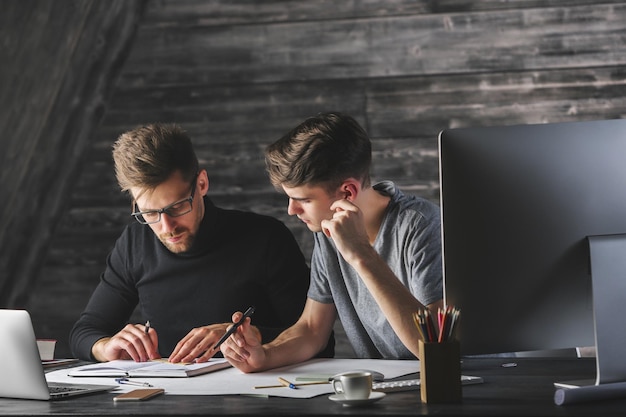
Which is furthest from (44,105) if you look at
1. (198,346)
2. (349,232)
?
(349,232)

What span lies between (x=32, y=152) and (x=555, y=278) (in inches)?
96.1

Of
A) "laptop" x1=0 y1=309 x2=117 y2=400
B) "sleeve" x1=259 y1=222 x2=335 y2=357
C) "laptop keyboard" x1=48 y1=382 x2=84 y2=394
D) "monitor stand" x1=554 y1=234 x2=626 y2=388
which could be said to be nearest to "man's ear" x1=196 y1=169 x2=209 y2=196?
"sleeve" x1=259 y1=222 x2=335 y2=357

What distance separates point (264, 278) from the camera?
2.61m

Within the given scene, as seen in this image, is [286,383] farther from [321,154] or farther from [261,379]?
[321,154]

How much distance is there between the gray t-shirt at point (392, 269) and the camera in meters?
2.13

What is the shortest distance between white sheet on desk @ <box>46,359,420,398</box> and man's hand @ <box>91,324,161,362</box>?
15 cm

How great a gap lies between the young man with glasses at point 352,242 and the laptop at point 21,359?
49 centimetres

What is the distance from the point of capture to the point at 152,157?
8.17ft

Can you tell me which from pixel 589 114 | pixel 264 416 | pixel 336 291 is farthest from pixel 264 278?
pixel 589 114

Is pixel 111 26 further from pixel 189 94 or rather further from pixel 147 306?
pixel 147 306

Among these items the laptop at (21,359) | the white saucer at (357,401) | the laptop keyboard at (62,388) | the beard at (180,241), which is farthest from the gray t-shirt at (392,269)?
the laptop at (21,359)

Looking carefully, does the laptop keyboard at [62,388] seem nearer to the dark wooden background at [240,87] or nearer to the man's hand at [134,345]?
the man's hand at [134,345]

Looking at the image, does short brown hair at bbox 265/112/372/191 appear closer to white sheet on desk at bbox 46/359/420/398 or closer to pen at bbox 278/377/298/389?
white sheet on desk at bbox 46/359/420/398

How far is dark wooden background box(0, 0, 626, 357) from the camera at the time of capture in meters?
3.28
